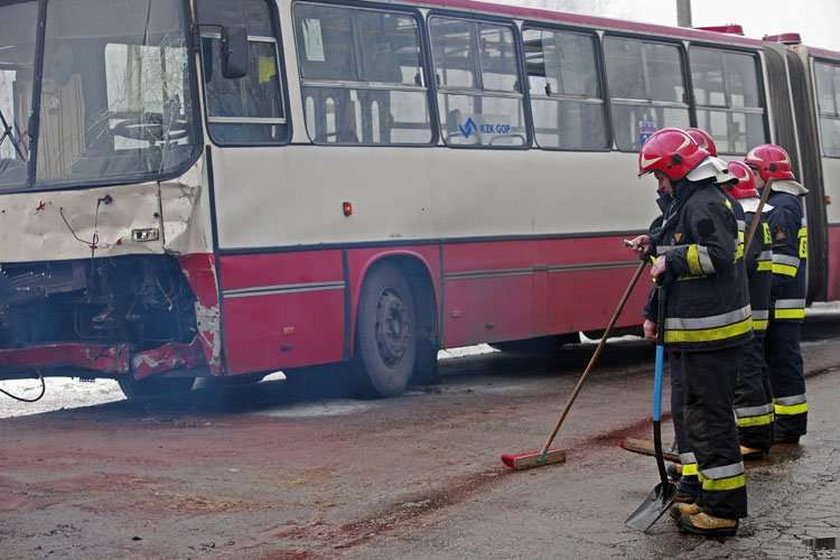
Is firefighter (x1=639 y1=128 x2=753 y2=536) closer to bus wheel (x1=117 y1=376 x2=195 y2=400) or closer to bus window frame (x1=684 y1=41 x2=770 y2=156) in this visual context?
bus wheel (x1=117 y1=376 x2=195 y2=400)

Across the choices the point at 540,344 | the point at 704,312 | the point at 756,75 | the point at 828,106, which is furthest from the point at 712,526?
the point at 828,106

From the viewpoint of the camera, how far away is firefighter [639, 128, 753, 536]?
7180 millimetres

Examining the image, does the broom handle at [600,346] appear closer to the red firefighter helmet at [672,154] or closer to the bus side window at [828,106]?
the red firefighter helmet at [672,154]

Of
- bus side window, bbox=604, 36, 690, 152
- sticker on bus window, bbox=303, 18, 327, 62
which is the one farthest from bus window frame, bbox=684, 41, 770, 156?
sticker on bus window, bbox=303, 18, 327, 62

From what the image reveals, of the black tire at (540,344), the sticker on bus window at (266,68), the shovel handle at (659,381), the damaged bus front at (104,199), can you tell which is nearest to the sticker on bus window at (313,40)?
the sticker on bus window at (266,68)

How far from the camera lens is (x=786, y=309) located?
31.8ft

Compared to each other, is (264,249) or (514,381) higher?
(264,249)

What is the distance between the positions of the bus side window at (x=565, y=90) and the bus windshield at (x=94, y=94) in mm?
4120

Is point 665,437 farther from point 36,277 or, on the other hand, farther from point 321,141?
point 36,277

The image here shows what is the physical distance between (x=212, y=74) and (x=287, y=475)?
3477 millimetres

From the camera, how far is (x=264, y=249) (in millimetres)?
11430

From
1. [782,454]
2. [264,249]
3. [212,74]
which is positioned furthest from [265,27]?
[782,454]

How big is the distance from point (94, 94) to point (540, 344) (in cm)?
687

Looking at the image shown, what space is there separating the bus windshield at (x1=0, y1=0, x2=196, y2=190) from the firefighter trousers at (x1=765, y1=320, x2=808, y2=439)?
4.14 meters
